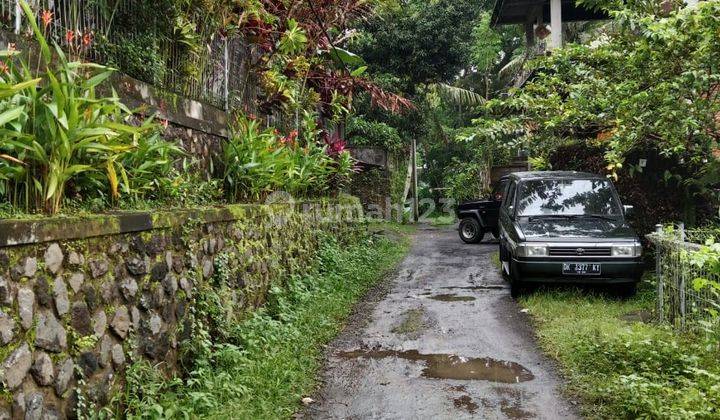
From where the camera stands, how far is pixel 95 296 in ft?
11.2

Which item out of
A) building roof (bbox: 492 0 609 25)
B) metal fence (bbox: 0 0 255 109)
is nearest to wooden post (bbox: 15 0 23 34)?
metal fence (bbox: 0 0 255 109)

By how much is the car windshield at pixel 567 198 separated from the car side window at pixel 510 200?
6.6 inches

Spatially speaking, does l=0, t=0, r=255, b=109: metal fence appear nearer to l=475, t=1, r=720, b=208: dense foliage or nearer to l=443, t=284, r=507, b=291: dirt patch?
l=443, t=284, r=507, b=291: dirt patch

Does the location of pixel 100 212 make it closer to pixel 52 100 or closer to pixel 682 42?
pixel 52 100

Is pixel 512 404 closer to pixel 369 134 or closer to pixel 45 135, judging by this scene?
pixel 45 135

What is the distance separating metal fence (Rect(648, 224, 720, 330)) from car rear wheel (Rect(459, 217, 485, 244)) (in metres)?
8.20

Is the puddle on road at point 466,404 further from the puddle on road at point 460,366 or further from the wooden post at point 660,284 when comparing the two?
the wooden post at point 660,284

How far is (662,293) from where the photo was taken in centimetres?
621

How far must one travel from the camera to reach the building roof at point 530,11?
16255 mm

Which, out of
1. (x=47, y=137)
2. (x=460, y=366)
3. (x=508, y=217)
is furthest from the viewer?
(x=508, y=217)

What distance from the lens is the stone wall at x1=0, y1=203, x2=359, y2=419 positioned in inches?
109

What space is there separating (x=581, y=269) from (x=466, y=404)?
12.7 ft

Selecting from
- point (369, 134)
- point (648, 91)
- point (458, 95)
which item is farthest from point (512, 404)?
point (458, 95)

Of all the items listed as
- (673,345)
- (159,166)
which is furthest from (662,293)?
(159,166)
